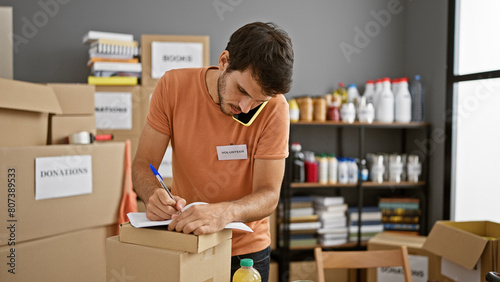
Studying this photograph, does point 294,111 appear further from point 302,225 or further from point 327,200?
point 302,225

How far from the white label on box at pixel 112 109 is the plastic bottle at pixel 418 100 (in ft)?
7.21

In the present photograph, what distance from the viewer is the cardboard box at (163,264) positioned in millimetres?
1025

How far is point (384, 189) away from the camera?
401 centimetres

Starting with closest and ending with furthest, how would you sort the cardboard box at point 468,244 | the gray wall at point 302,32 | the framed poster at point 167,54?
the cardboard box at point 468,244 → the framed poster at point 167,54 → the gray wall at point 302,32

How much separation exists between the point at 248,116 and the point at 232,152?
0.13 meters

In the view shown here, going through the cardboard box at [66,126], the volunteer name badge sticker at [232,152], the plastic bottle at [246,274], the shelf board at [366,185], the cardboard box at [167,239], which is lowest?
the shelf board at [366,185]

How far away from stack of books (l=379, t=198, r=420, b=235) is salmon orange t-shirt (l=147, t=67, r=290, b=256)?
2.37 meters

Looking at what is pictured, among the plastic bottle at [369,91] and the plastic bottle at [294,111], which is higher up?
the plastic bottle at [369,91]

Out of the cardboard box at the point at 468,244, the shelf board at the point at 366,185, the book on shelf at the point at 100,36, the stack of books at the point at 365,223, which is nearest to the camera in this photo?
the cardboard box at the point at 468,244

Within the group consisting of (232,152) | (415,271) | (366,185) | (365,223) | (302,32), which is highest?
(302,32)

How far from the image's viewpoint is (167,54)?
315 centimetres

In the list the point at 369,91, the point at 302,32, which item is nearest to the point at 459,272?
the point at 369,91

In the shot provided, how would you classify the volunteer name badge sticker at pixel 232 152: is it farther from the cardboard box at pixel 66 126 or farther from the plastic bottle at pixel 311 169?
the plastic bottle at pixel 311 169

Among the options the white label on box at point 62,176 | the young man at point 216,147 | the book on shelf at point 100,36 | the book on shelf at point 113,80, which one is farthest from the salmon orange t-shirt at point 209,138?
the book on shelf at point 100,36
